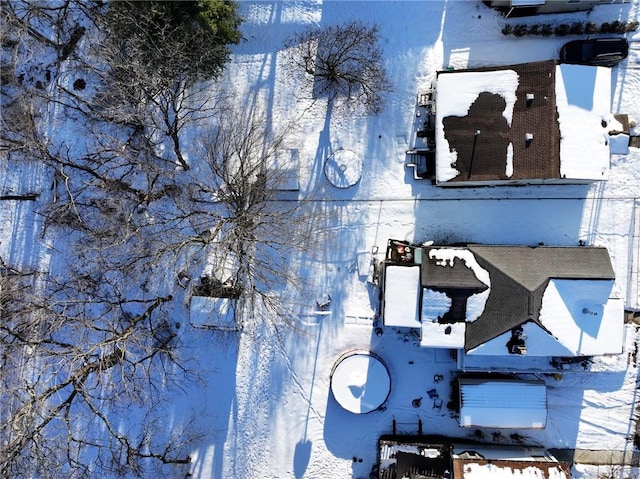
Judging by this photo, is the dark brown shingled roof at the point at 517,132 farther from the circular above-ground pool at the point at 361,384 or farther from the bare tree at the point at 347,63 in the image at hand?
the circular above-ground pool at the point at 361,384

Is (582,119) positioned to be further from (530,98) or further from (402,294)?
(402,294)

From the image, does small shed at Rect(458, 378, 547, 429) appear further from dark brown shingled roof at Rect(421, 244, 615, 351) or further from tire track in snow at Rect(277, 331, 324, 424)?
tire track in snow at Rect(277, 331, 324, 424)

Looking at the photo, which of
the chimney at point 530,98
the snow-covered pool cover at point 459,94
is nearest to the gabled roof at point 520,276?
the snow-covered pool cover at point 459,94

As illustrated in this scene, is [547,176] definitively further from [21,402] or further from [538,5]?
[21,402]

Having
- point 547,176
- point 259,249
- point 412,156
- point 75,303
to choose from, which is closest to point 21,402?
point 75,303

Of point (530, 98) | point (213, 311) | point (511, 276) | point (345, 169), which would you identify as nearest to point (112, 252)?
point (213, 311)

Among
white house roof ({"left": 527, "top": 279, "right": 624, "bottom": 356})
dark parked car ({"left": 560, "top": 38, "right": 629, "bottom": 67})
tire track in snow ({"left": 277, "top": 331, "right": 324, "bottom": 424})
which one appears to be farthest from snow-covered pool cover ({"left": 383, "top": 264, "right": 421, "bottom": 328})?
dark parked car ({"left": 560, "top": 38, "right": 629, "bottom": 67})
